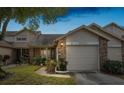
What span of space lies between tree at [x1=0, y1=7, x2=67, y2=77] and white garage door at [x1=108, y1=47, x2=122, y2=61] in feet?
13.3

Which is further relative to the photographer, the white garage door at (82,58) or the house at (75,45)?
the white garage door at (82,58)

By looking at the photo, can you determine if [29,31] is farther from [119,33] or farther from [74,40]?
[119,33]

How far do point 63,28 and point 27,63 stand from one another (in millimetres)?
3258

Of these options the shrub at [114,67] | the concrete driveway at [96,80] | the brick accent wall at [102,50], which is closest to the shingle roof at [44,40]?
the concrete driveway at [96,80]

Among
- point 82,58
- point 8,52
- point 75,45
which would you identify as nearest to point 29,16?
point 8,52

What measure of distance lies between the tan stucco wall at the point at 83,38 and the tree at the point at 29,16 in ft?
6.52

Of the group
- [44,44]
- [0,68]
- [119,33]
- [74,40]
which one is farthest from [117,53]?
[0,68]

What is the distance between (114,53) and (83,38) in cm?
231

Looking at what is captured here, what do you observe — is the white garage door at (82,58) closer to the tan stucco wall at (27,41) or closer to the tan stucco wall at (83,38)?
the tan stucco wall at (83,38)

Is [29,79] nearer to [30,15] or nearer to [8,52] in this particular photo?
[8,52]

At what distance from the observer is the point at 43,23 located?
674 inches

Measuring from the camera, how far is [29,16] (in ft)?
53.8

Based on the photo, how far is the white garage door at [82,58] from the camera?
17234 mm

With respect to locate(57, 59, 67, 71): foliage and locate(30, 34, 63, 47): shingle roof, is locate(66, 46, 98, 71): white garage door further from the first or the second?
locate(30, 34, 63, 47): shingle roof
